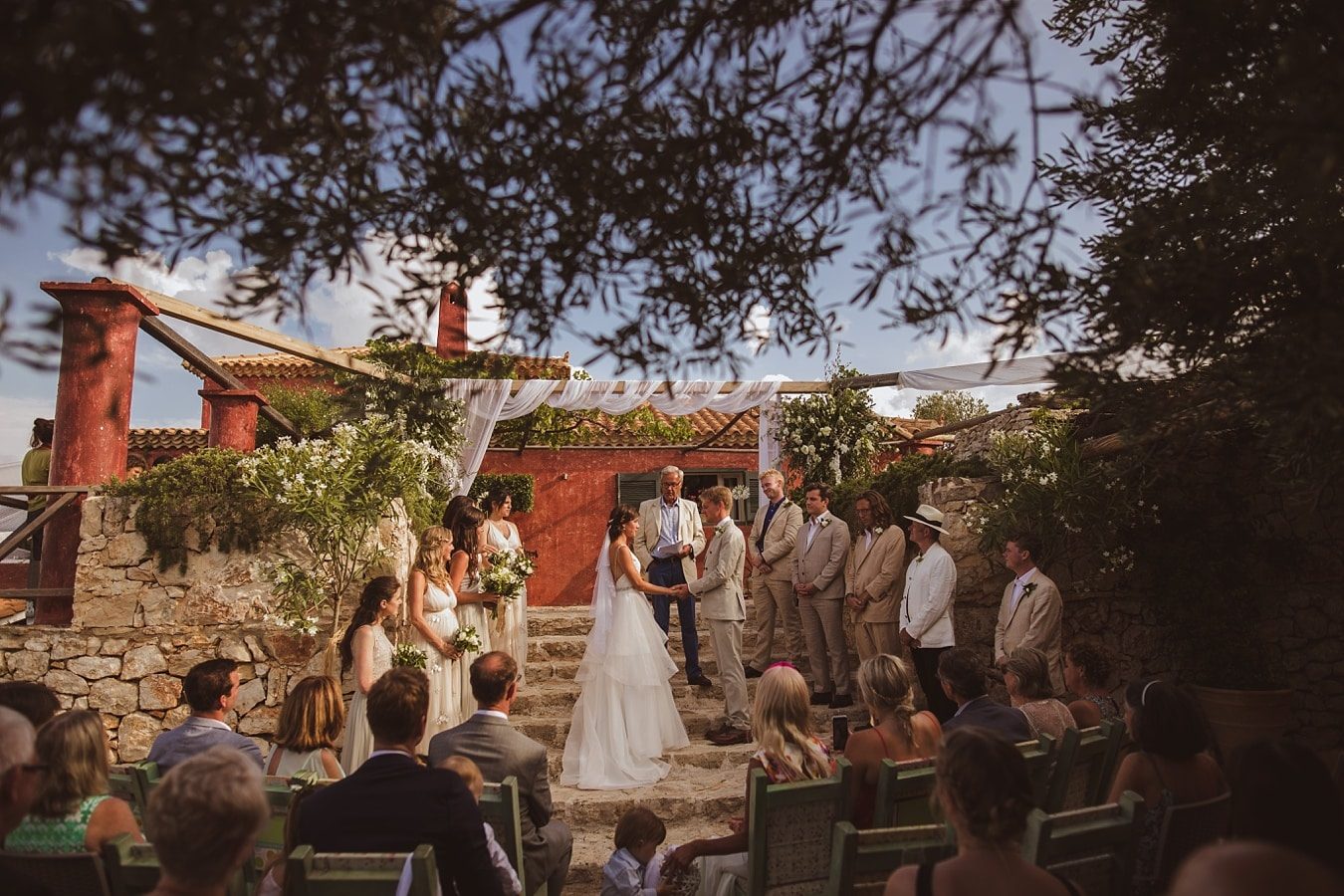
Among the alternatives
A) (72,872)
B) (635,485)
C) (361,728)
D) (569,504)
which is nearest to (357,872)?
(72,872)

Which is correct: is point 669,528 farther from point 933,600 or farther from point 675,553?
point 933,600

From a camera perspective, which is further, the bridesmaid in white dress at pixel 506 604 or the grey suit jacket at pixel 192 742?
the bridesmaid in white dress at pixel 506 604

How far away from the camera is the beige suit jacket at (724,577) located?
6.88m

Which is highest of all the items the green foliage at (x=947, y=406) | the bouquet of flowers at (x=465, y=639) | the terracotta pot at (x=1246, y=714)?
the green foliage at (x=947, y=406)

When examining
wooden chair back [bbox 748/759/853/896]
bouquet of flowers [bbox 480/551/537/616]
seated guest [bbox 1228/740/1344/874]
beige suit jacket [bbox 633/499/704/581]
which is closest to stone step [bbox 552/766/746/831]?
bouquet of flowers [bbox 480/551/537/616]

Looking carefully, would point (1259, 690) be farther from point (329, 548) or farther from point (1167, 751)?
point (329, 548)

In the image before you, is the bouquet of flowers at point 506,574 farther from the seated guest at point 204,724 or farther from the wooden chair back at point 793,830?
the wooden chair back at point 793,830

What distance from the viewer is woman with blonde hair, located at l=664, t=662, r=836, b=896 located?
3.37 m

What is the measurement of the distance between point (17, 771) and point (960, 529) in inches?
244

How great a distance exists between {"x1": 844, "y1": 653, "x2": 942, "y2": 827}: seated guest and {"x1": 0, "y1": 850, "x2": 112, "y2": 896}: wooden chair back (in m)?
2.43

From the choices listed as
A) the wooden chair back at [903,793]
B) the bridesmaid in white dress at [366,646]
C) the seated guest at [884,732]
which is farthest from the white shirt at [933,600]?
the bridesmaid in white dress at [366,646]

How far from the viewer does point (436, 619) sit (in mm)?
6000

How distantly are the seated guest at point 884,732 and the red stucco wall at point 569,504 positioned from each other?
33.2 feet

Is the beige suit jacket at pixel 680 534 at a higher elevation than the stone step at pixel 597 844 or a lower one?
higher
